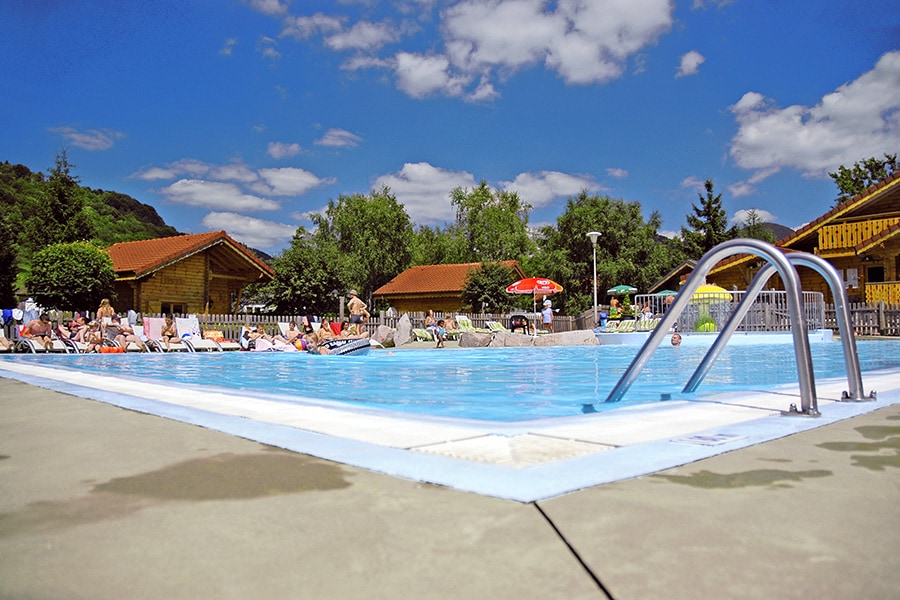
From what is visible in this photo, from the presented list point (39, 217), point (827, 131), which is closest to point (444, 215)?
point (39, 217)

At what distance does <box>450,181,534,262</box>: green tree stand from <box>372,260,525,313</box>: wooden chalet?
12.0 metres

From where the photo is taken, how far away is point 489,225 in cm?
5856

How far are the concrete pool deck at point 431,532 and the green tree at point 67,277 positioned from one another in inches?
944

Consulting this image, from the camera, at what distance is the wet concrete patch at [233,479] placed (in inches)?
84.4

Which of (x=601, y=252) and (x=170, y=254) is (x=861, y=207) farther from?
(x=170, y=254)

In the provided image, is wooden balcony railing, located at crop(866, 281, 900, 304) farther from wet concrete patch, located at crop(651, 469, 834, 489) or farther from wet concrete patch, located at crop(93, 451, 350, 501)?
wet concrete patch, located at crop(93, 451, 350, 501)

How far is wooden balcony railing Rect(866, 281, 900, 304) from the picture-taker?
945 inches

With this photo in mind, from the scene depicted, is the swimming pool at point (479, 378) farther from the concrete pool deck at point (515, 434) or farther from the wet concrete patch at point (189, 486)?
the wet concrete patch at point (189, 486)

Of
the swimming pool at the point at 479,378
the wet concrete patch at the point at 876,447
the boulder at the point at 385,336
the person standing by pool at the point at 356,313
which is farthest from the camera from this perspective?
the boulder at the point at 385,336

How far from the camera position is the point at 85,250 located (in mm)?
23938

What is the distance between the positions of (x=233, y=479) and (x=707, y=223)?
4591cm

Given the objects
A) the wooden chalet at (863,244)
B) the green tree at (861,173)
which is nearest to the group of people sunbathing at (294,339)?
the wooden chalet at (863,244)

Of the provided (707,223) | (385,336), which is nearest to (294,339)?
(385,336)

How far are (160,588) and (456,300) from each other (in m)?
41.8
